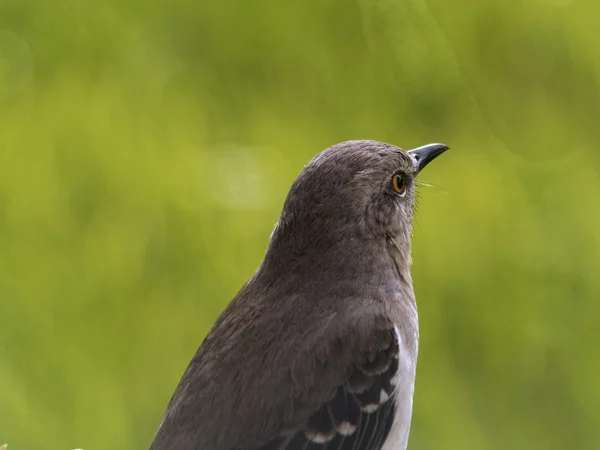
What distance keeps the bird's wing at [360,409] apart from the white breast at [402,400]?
0.05 feet

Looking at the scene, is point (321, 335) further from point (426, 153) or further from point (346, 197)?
point (426, 153)

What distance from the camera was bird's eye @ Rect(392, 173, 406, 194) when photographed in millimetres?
3848

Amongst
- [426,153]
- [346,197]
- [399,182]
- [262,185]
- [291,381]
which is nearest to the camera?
[291,381]

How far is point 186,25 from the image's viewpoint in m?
7.03

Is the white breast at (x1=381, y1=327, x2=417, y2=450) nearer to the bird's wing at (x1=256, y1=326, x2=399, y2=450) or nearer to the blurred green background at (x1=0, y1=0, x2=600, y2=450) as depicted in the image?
the bird's wing at (x1=256, y1=326, x2=399, y2=450)

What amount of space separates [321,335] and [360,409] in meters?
0.27

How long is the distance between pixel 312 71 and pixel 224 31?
0.66 m

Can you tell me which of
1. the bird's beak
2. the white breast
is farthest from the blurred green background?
the white breast

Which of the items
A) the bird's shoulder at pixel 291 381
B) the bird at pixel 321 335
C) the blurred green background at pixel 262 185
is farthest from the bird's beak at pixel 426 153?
the blurred green background at pixel 262 185

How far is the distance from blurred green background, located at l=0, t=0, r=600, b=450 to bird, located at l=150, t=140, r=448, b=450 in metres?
2.10

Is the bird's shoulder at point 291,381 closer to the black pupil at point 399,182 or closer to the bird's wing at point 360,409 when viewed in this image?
the bird's wing at point 360,409

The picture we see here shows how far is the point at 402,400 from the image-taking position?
354 cm

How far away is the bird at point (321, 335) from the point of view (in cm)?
334

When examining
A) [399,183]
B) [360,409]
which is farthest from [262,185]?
[360,409]
